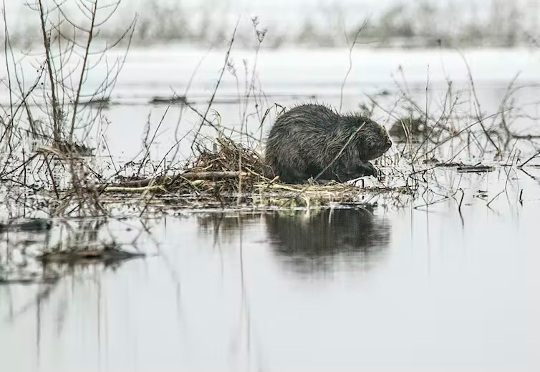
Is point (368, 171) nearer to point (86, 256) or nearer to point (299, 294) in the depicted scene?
point (86, 256)

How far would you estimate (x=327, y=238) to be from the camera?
641cm

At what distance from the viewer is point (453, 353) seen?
13.7ft

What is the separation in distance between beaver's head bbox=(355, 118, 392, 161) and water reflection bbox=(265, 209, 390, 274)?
178cm

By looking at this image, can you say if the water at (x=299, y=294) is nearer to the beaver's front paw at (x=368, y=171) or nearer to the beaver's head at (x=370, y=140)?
the beaver's front paw at (x=368, y=171)

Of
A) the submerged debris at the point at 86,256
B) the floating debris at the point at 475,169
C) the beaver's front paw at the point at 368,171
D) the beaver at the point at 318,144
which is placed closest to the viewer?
the submerged debris at the point at 86,256

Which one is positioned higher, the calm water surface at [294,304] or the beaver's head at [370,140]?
the beaver's head at [370,140]

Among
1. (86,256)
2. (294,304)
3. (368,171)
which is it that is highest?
(368,171)

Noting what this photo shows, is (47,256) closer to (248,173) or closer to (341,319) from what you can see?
(341,319)

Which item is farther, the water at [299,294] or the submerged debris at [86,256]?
the submerged debris at [86,256]

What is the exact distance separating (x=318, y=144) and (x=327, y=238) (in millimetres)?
2631

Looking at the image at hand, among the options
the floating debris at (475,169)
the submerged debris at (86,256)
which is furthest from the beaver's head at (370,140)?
the submerged debris at (86,256)

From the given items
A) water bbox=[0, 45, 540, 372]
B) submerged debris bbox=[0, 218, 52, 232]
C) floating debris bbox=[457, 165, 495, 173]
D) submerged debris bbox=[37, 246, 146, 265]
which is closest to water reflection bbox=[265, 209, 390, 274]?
water bbox=[0, 45, 540, 372]

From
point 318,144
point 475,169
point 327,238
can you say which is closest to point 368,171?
point 318,144

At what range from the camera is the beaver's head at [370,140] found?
30.2 ft
